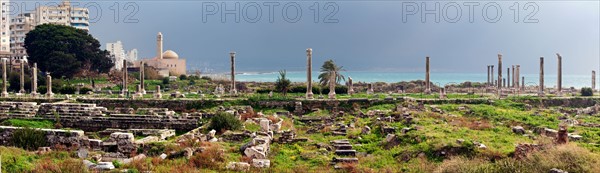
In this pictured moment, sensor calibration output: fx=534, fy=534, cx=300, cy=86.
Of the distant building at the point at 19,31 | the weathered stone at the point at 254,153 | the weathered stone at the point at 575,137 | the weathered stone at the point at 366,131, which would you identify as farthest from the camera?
the distant building at the point at 19,31

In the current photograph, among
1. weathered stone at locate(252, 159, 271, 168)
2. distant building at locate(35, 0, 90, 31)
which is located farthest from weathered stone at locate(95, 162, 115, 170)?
distant building at locate(35, 0, 90, 31)

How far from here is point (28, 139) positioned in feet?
63.2

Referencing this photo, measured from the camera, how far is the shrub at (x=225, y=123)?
74.2ft

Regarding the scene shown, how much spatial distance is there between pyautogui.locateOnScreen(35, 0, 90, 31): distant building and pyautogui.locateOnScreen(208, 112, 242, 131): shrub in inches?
3621

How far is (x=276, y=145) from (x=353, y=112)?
591 inches

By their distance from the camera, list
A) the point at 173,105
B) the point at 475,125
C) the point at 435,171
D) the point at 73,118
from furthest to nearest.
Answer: the point at 173,105 → the point at 73,118 → the point at 475,125 → the point at 435,171

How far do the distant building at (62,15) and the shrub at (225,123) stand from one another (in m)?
92.0

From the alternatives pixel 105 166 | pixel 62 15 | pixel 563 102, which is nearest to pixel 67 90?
pixel 105 166

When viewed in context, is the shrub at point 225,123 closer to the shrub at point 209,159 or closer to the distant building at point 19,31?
the shrub at point 209,159

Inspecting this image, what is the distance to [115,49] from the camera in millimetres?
152875

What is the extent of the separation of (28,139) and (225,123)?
7.46 meters

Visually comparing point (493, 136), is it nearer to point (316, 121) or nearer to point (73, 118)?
point (316, 121)

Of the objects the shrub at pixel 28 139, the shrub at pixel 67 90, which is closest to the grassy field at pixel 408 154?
the shrub at pixel 28 139

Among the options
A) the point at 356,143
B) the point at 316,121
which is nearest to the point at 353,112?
the point at 316,121
